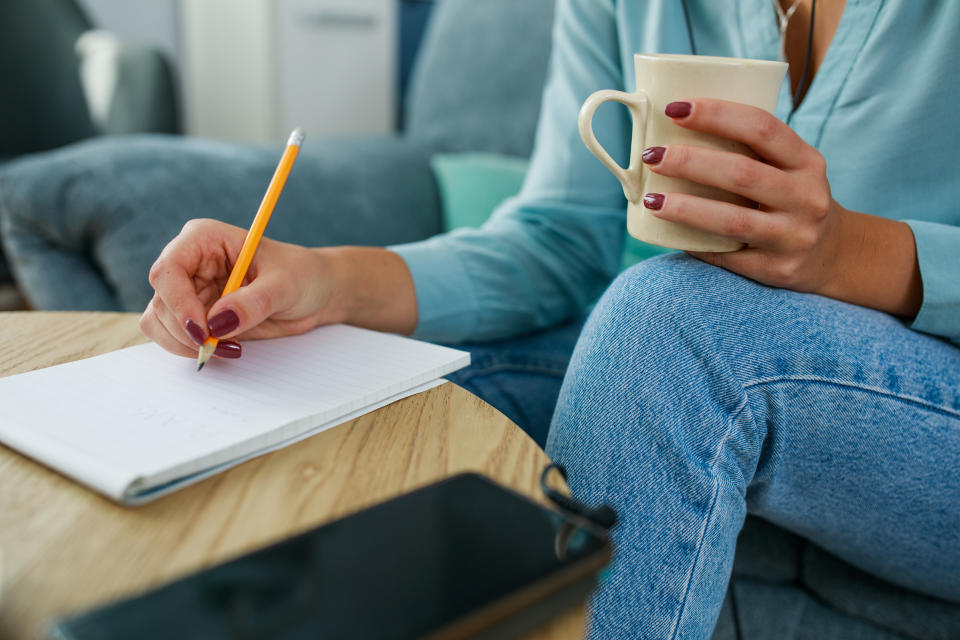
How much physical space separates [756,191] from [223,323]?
1.01 ft

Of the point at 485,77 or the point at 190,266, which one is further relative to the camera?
the point at 485,77

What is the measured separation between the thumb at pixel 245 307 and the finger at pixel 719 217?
23cm

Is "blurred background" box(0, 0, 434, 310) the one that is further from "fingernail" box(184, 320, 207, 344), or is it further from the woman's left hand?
the woman's left hand

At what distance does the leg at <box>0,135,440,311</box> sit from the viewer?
86 centimetres

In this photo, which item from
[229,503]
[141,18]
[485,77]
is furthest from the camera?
[141,18]

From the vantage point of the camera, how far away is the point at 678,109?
16.1 inches

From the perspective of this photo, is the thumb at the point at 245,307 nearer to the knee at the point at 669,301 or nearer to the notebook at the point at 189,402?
the notebook at the point at 189,402

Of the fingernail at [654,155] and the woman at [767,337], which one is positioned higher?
the fingernail at [654,155]

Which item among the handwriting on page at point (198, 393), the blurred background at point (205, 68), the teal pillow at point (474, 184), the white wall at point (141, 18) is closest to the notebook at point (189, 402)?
the handwriting on page at point (198, 393)

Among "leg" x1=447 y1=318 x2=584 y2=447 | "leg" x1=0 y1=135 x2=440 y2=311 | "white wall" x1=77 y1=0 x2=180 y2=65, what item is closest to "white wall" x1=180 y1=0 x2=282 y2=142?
"white wall" x1=77 y1=0 x2=180 y2=65

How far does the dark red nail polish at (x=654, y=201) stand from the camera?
434 millimetres

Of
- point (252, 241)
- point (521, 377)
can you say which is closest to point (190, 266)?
point (252, 241)

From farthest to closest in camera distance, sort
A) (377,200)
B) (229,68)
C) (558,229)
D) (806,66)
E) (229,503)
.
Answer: (229,68) < (377,200) < (558,229) < (806,66) < (229,503)

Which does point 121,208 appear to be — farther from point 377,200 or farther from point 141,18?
point 141,18
